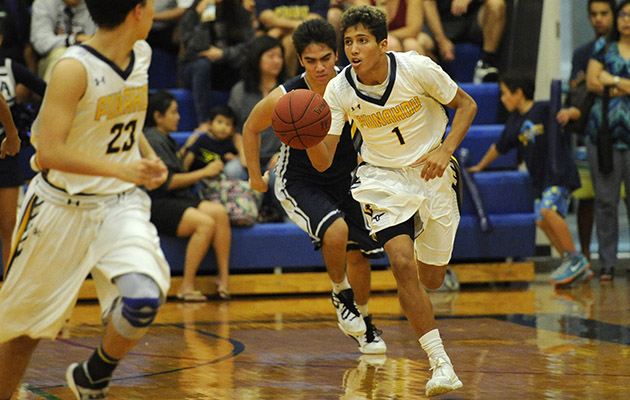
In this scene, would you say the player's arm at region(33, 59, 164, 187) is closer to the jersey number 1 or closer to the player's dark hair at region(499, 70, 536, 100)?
the jersey number 1

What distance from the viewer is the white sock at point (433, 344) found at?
14.6ft

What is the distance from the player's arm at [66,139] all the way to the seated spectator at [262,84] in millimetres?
5425

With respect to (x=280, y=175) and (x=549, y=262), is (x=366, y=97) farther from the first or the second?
(x=549, y=262)

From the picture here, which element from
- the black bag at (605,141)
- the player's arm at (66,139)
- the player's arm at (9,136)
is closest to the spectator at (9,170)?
the player's arm at (9,136)

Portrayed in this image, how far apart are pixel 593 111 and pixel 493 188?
48.6 inches

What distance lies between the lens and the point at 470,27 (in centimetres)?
1077

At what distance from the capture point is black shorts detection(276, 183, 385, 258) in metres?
5.64

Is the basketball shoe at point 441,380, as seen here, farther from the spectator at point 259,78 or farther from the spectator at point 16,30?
the spectator at point 16,30

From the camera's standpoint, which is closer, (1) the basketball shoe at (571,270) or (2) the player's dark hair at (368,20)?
(2) the player's dark hair at (368,20)

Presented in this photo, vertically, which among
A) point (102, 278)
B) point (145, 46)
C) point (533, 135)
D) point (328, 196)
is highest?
point (145, 46)

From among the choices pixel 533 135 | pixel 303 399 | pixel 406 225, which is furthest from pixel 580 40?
pixel 303 399

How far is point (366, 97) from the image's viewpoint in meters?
5.00

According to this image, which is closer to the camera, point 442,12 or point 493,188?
point 493,188

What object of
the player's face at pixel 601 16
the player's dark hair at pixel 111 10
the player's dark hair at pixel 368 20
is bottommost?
the player's face at pixel 601 16
